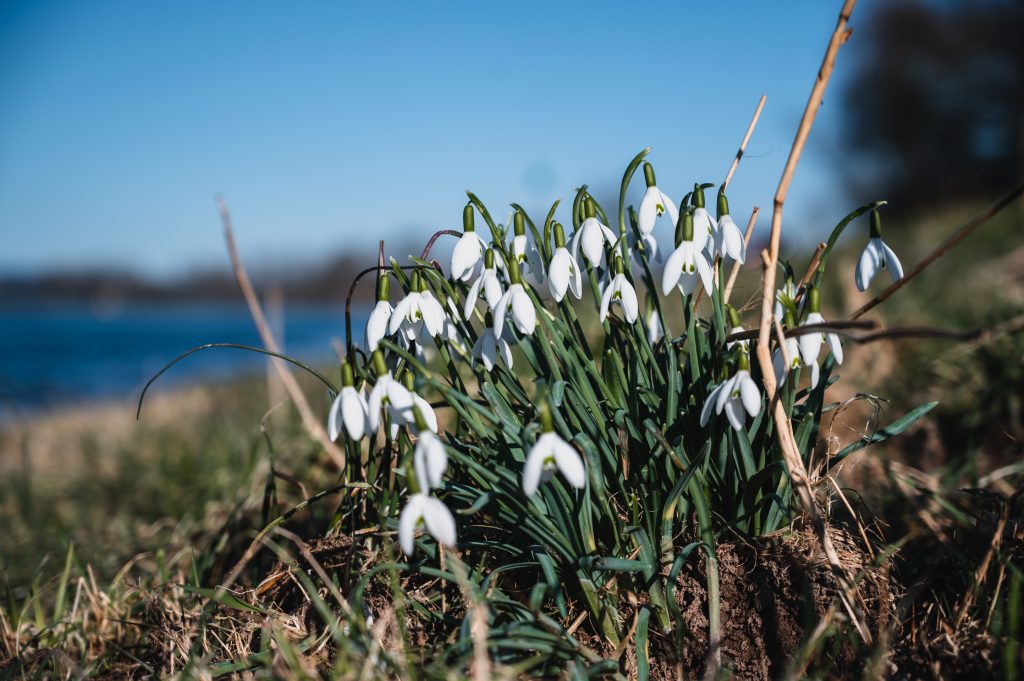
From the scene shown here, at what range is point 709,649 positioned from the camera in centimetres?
127

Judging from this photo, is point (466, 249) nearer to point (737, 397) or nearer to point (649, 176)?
point (649, 176)

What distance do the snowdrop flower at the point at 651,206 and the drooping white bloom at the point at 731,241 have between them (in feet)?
0.32

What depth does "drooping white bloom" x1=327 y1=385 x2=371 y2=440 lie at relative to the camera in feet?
3.83

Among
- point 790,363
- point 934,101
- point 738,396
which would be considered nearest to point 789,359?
point 790,363

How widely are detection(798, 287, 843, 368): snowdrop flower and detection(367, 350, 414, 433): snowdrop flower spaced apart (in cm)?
67

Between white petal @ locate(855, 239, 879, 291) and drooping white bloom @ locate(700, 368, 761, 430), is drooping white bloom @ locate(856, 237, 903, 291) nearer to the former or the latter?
white petal @ locate(855, 239, 879, 291)

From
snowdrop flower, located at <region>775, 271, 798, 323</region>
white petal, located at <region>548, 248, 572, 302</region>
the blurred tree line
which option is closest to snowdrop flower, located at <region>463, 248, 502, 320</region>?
white petal, located at <region>548, 248, 572, 302</region>

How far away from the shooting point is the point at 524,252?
1410 millimetres

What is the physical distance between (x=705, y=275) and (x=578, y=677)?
74cm

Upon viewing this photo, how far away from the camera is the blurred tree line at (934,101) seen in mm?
20484

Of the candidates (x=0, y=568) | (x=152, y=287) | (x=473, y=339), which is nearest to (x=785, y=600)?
(x=473, y=339)

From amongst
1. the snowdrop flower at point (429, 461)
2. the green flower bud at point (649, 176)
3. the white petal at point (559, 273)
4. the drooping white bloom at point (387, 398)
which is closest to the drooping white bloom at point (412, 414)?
the drooping white bloom at point (387, 398)

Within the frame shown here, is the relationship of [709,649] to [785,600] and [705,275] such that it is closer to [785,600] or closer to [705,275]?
[785,600]

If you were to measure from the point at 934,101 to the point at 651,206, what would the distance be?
1052 inches
